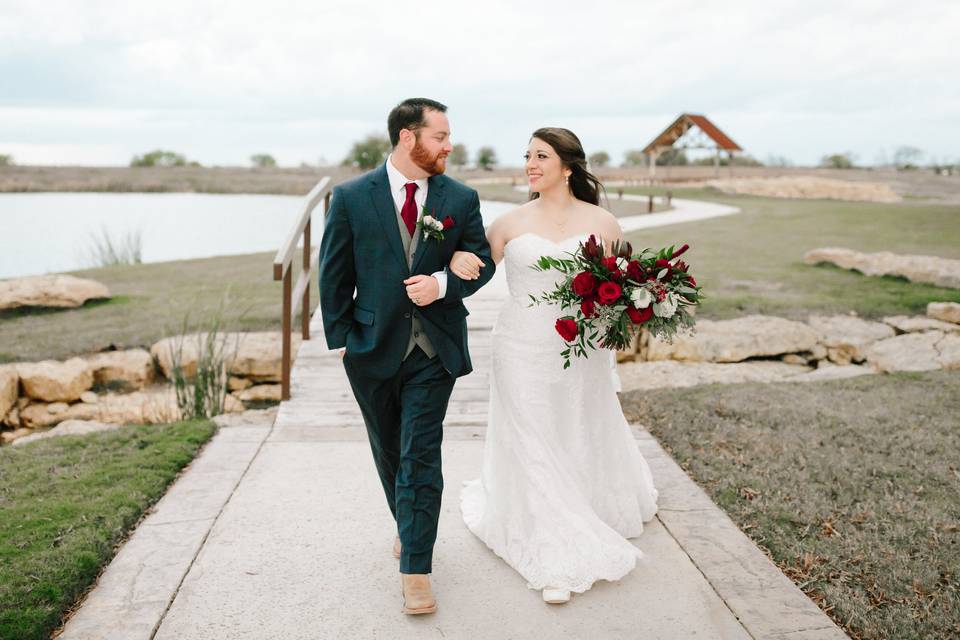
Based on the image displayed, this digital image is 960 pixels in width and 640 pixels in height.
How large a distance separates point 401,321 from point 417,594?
3.62 feet

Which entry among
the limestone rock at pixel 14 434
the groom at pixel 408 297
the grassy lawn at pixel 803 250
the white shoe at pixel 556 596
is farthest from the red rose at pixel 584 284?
the grassy lawn at pixel 803 250

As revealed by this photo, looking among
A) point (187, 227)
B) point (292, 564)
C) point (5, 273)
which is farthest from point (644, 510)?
point (187, 227)

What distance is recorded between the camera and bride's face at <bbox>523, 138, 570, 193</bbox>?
3840 millimetres

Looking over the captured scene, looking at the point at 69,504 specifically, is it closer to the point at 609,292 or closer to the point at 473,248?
the point at 473,248

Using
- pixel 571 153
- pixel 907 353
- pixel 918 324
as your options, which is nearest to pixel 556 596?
pixel 571 153

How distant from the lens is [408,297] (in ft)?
10.9

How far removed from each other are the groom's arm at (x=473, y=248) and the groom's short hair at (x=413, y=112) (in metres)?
0.38

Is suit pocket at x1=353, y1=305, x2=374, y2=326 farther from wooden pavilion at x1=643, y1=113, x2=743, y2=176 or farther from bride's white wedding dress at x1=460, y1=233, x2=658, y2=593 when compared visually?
wooden pavilion at x1=643, y1=113, x2=743, y2=176

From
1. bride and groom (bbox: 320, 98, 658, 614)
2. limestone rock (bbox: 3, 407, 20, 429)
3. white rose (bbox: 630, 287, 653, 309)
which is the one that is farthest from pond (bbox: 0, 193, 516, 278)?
white rose (bbox: 630, 287, 653, 309)

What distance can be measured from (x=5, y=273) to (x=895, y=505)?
15574mm

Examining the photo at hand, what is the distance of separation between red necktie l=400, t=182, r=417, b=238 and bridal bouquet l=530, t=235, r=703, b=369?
2.18 feet

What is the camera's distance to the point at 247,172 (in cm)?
4606

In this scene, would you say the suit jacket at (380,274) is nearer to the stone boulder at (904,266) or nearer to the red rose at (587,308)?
the red rose at (587,308)

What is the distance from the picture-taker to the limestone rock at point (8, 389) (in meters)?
7.50
